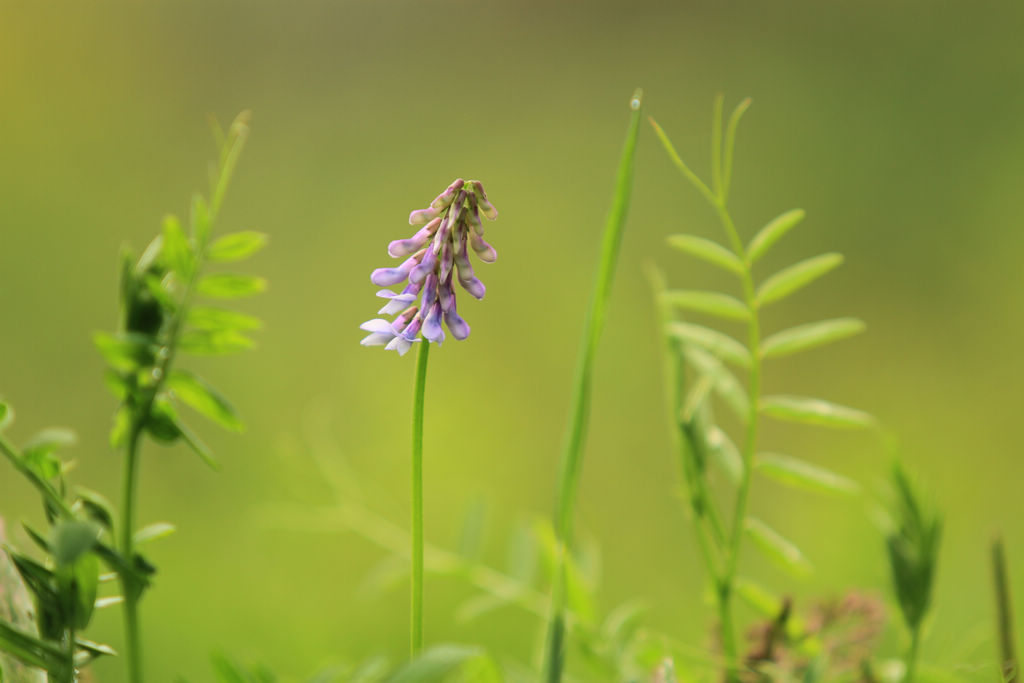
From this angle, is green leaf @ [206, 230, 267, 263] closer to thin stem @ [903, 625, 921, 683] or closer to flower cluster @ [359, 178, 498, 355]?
flower cluster @ [359, 178, 498, 355]

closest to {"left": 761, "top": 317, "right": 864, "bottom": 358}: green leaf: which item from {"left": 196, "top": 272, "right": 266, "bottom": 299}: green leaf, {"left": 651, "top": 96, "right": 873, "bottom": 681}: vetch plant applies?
{"left": 651, "top": 96, "right": 873, "bottom": 681}: vetch plant

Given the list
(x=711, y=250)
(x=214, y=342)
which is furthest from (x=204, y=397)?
(x=711, y=250)

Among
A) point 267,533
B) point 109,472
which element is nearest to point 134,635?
point 267,533

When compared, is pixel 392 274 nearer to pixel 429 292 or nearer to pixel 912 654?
pixel 429 292

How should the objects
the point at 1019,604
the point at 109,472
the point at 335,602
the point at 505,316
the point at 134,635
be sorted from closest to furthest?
the point at 134,635 → the point at 1019,604 → the point at 335,602 → the point at 109,472 → the point at 505,316

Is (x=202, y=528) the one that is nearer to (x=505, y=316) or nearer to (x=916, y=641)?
(x=505, y=316)

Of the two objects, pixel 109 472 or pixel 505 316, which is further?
pixel 505 316

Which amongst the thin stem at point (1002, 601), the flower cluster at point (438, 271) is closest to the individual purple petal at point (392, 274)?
the flower cluster at point (438, 271)

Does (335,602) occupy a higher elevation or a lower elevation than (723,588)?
lower

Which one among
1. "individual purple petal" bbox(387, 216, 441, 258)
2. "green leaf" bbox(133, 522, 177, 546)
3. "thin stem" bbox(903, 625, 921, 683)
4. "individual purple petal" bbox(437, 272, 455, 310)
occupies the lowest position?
"thin stem" bbox(903, 625, 921, 683)
